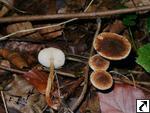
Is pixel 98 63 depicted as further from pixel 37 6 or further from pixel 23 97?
pixel 37 6

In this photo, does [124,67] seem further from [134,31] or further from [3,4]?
[3,4]

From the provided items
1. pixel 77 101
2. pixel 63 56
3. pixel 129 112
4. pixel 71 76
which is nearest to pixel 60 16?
pixel 63 56

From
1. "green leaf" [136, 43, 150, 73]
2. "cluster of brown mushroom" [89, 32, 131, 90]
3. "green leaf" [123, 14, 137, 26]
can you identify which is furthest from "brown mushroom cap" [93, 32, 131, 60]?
"green leaf" [123, 14, 137, 26]

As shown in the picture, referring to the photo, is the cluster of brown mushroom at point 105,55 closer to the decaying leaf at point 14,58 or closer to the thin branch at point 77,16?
the thin branch at point 77,16

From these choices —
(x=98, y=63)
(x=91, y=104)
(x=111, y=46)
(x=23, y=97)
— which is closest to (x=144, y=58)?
(x=111, y=46)

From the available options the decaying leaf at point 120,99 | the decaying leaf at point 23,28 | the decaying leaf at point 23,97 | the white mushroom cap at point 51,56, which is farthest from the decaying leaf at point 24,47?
the decaying leaf at point 120,99
